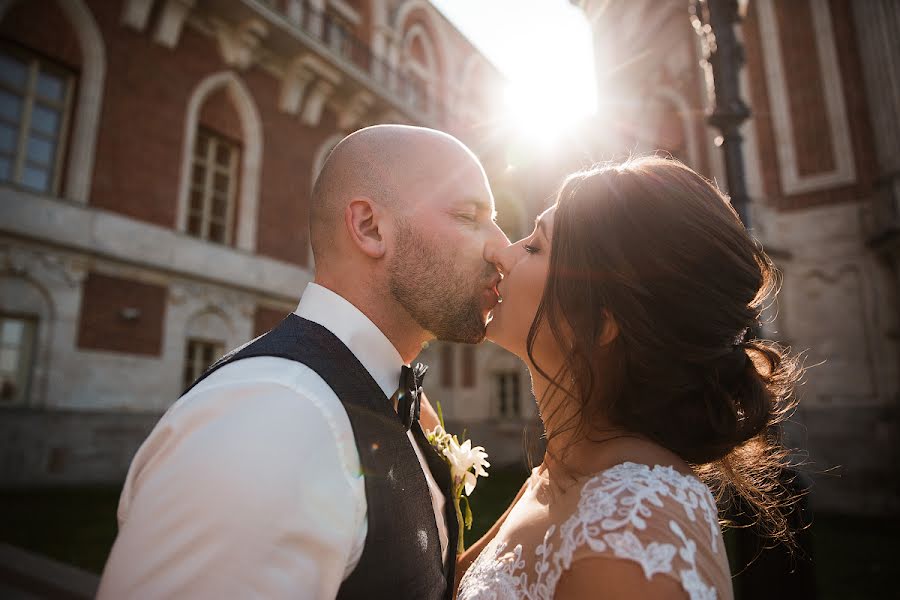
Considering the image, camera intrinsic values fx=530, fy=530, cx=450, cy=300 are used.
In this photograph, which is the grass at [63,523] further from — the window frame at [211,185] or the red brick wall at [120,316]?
the window frame at [211,185]

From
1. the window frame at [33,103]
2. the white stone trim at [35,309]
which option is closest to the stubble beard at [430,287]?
the white stone trim at [35,309]

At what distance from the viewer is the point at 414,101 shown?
19.4m

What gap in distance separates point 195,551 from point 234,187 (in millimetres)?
14007

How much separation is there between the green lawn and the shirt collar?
5.00 metres

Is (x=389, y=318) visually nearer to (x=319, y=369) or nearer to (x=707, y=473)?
(x=319, y=369)

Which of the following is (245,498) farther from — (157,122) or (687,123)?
(687,123)

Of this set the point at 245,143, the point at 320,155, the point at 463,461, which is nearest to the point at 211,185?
the point at 245,143

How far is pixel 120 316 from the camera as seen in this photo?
429 inches

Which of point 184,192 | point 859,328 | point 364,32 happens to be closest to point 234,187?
point 184,192

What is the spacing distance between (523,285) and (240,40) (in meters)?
14.0

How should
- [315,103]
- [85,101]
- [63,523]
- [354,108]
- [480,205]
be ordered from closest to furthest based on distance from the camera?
[480,205], [63,523], [85,101], [315,103], [354,108]

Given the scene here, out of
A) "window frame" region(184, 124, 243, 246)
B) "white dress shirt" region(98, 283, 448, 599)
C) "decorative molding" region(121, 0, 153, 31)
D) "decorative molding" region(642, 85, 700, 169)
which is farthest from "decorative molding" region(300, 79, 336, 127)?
"white dress shirt" region(98, 283, 448, 599)

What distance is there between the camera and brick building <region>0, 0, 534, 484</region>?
9945mm

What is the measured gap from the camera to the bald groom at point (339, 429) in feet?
3.63
